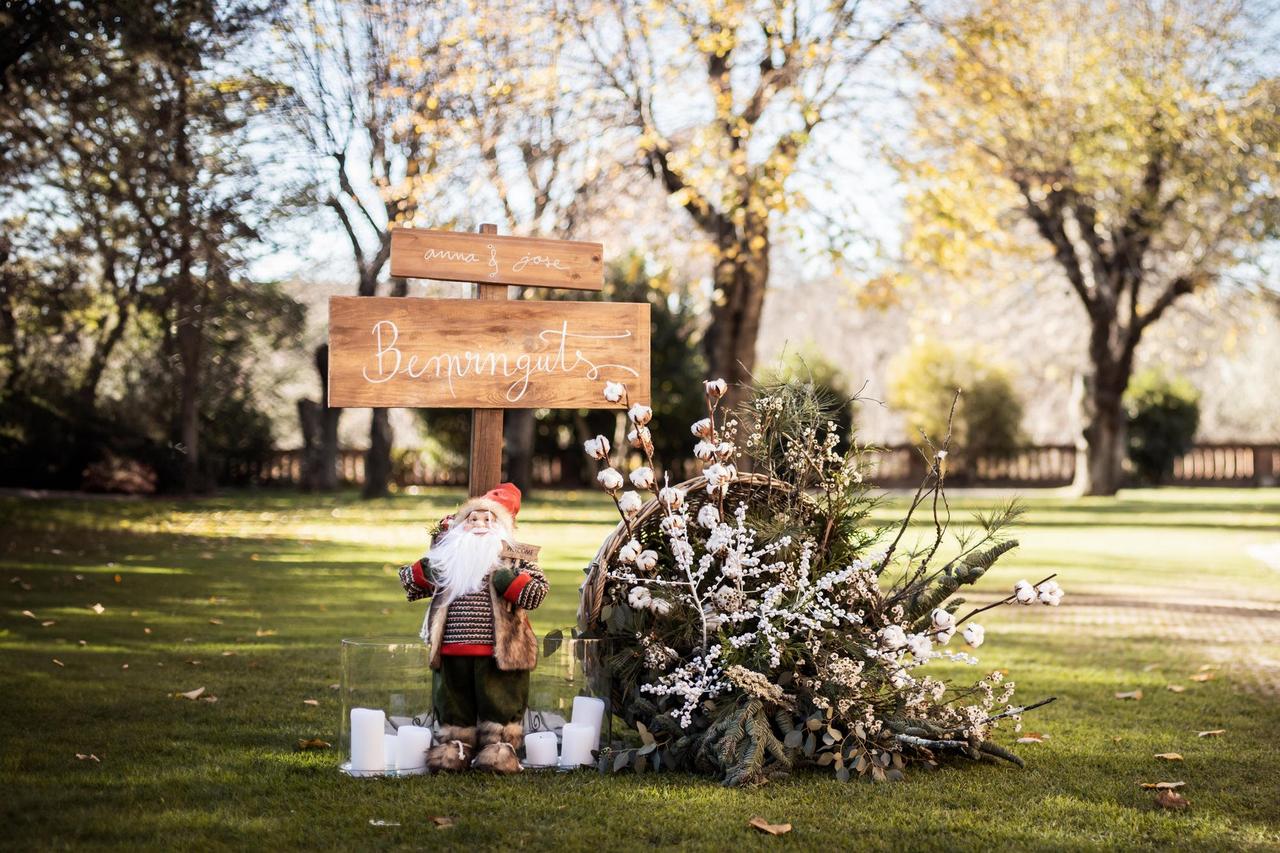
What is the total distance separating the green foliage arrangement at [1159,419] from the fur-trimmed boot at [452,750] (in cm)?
2843

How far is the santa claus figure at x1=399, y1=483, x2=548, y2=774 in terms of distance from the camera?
4473mm

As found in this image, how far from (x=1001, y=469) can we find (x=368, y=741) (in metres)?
28.6

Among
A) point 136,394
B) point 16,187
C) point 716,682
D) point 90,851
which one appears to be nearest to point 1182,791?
point 716,682

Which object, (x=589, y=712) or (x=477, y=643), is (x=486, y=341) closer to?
(x=477, y=643)

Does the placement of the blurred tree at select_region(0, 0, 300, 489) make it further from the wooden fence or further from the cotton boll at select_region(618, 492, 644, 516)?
the cotton boll at select_region(618, 492, 644, 516)

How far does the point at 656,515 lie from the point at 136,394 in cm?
1776

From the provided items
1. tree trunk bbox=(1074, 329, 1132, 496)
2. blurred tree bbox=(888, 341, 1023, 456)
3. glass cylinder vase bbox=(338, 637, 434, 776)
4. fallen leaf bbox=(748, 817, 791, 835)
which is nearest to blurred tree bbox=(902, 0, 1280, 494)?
tree trunk bbox=(1074, 329, 1132, 496)

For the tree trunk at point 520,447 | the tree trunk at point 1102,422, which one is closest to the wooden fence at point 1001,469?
the tree trunk at point 1102,422

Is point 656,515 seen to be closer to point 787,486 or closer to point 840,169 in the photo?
point 787,486

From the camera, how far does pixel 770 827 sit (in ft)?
12.2

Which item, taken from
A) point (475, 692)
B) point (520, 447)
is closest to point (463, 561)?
point (475, 692)

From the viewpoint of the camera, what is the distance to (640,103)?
14.6 metres

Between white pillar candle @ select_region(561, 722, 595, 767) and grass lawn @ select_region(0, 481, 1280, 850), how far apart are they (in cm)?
14

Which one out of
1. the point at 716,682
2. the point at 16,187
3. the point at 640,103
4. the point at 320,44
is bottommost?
the point at 716,682
